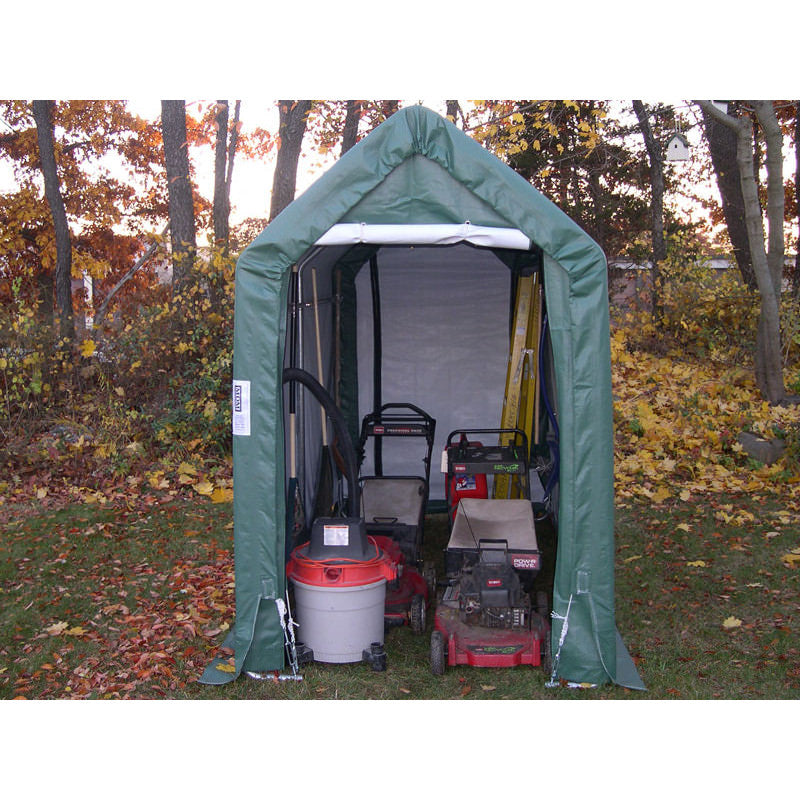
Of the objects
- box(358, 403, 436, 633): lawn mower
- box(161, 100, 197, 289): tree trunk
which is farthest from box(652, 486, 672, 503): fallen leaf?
box(161, 100, 197, 289): tree trunk

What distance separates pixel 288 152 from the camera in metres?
9.98

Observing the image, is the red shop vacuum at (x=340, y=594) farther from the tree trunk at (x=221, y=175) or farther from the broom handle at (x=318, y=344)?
the tree trunk at (x=221, y=175)

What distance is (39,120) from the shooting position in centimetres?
1205

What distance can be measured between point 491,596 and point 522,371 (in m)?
2.60

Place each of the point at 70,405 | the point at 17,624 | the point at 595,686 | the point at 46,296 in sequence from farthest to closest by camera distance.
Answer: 1. the point at 46,296
2. the point at 70,405
3. the point at 17,624
4. the point at 595,686

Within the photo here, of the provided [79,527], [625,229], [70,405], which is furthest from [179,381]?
[625,229]

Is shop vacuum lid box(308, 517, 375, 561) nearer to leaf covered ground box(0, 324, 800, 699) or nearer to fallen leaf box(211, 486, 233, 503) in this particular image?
leaf covered ground box(0, 324, 800, 699)

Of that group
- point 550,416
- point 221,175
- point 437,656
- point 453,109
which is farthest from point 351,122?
point 437,656

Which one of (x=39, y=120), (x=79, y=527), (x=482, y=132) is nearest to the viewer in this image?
(x=79, y=527)

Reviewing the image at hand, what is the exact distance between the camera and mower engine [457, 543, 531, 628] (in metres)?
4.05

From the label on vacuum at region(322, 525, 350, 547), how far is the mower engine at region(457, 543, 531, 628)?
661 mm

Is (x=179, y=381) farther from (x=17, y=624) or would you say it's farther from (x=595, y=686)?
(x=595, y=686)

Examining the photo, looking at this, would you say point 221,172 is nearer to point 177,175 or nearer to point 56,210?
point 56,210

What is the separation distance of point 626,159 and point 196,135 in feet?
28.2
